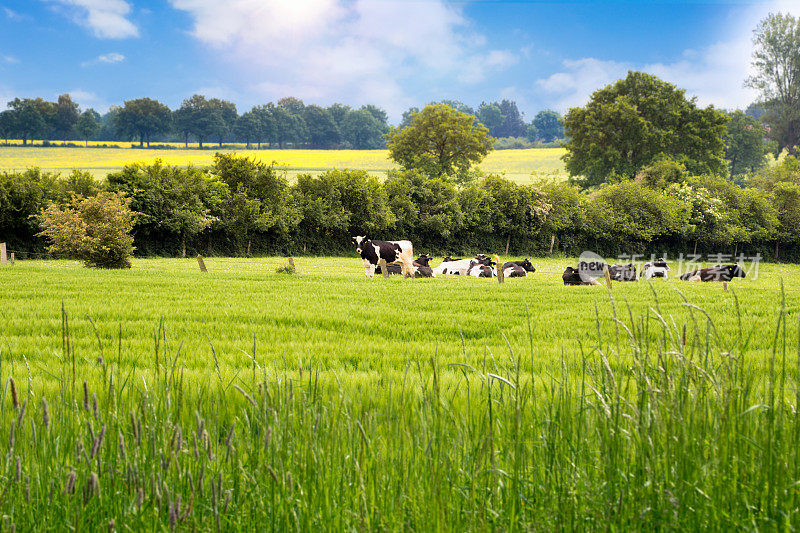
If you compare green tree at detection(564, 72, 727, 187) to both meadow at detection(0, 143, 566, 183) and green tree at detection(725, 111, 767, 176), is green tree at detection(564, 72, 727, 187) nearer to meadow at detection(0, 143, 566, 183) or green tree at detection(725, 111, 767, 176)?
meadow at detection(0, 143, 566, 183)

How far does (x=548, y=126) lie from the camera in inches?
4850

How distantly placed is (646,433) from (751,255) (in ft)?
174

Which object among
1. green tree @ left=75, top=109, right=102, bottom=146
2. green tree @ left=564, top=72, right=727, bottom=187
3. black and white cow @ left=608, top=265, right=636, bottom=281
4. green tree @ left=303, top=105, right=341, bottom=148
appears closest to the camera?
black and white cow @ left=608, top=265, right=636, bottom=281

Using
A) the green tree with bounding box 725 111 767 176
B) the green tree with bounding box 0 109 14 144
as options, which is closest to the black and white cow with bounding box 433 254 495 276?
the green tree with bounding box 725 111 767 176

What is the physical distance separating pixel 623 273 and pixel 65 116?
3769 inches

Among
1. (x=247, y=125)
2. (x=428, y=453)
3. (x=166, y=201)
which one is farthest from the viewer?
(x=247, y=125)

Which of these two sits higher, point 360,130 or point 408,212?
point 360,130

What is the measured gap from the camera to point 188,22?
170 meters

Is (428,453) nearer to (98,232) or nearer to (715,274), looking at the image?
(98,232)

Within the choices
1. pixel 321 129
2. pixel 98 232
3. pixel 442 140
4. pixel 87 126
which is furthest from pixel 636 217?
pixel 87 126

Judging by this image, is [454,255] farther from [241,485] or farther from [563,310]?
[241,485]

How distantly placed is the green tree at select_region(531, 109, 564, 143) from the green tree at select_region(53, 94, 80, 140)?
98730 millimetres

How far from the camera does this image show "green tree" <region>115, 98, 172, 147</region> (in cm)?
8619

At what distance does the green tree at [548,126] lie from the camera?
403ft
